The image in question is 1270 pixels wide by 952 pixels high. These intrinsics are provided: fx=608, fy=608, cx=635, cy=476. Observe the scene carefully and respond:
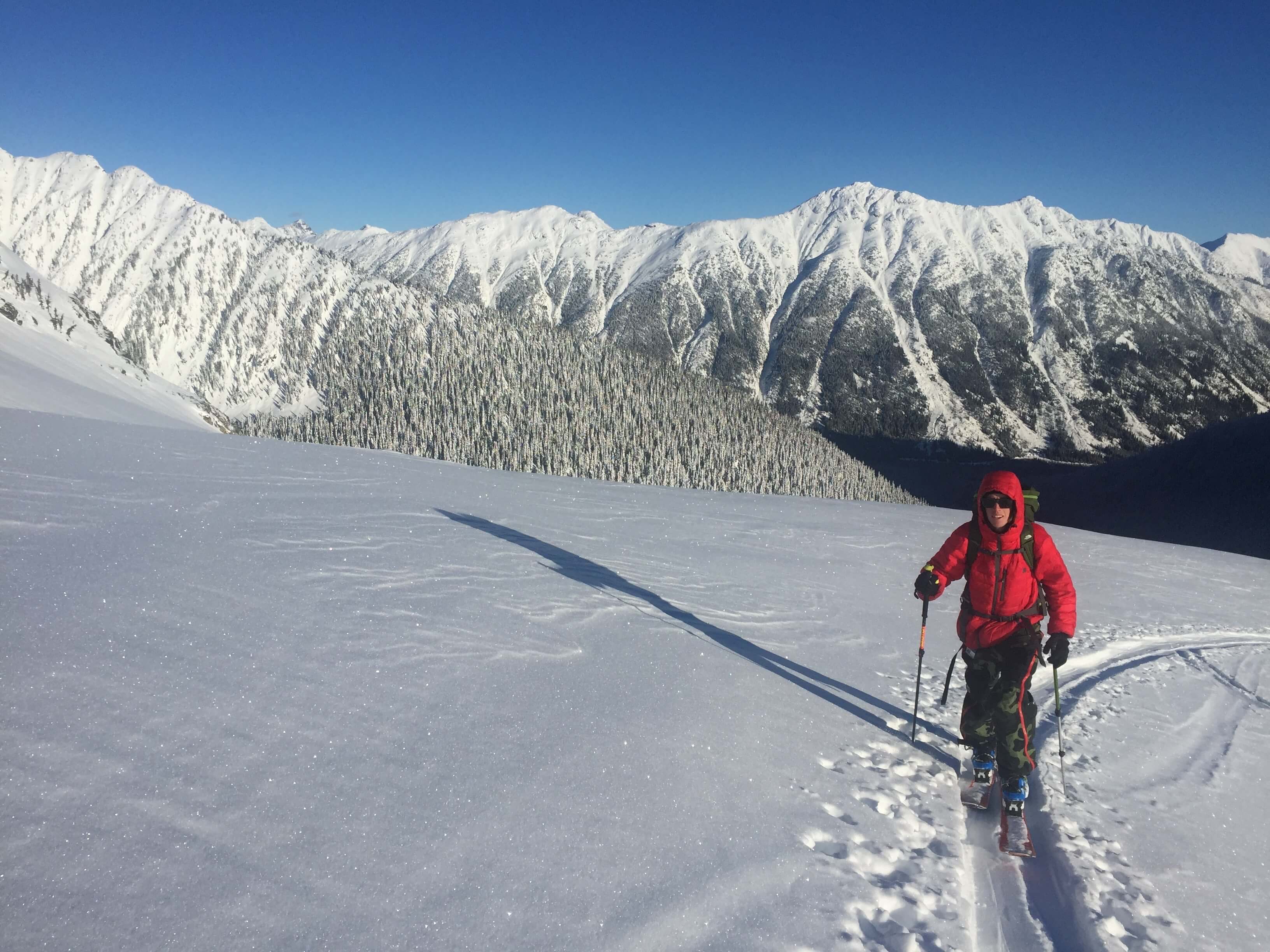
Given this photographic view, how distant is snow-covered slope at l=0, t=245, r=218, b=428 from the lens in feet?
102

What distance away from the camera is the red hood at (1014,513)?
19.7ft

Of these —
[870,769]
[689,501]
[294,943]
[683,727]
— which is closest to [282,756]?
[294,943]

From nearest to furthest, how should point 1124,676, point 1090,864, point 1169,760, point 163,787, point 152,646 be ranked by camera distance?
1. point 163,787
2. point 1090,864
3. point 152,646
4. point 1169,760
5. point 1124,676

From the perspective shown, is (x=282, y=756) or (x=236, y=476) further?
(x=236, y=476)

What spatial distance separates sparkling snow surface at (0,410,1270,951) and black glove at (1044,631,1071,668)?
1.22 m

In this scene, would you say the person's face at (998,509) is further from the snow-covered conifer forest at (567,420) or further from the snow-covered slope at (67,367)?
the snow-covered conifer forest at (567,420)

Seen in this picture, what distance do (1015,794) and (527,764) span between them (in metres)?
4.35

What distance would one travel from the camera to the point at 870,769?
5836 millimetres

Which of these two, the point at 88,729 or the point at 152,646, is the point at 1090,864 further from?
the point at 152,646

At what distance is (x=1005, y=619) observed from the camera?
6.07 m

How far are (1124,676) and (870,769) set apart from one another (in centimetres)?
582

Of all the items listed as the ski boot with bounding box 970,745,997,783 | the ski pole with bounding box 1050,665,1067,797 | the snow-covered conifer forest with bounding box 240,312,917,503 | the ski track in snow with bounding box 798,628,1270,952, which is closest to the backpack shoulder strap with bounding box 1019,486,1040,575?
the ski pole with bounding box 1050,665,1067,797

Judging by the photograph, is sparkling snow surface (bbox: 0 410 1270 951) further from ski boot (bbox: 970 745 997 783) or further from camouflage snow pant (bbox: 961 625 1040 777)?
camouflage snow pant (bbox: 961 625 1040 777)

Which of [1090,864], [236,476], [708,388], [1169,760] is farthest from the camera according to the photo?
[708,388]
